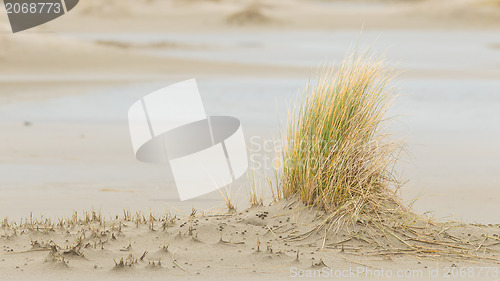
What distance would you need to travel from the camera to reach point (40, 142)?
12172mm

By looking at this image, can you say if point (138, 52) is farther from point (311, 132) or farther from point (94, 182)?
point (311, 132)

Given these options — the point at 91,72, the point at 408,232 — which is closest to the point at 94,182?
the point at 408,232

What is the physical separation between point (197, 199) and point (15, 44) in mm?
20834

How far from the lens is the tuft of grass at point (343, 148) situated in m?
6.38

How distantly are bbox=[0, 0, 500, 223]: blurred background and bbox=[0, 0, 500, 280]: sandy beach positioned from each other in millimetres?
37

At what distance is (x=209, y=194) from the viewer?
28.1 ft

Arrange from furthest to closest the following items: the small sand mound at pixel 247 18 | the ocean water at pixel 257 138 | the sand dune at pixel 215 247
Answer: the small sand mound at pixel 247 18 → the ocean water at pixel 257 138 → the sand dune at pixel 215 247

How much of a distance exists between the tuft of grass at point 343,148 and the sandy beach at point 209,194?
0.19 meters

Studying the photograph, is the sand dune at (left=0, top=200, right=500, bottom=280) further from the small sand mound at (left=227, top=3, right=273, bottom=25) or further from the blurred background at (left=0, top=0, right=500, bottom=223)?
the small sand mound at (left=227, top=3, right=273, bottom=25)

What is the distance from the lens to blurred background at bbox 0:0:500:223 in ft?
28.3

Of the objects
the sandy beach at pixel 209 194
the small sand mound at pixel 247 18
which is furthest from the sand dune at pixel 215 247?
the small sand mound at pixel 247 18

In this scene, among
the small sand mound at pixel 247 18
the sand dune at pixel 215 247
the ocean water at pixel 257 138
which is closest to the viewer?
the sand dune at pixel 215 247

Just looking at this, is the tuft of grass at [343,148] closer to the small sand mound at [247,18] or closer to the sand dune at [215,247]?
the sand dune at [215,247]

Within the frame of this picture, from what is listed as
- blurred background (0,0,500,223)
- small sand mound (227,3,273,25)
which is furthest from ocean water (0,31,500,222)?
small sand mound (227,3,273,25)
